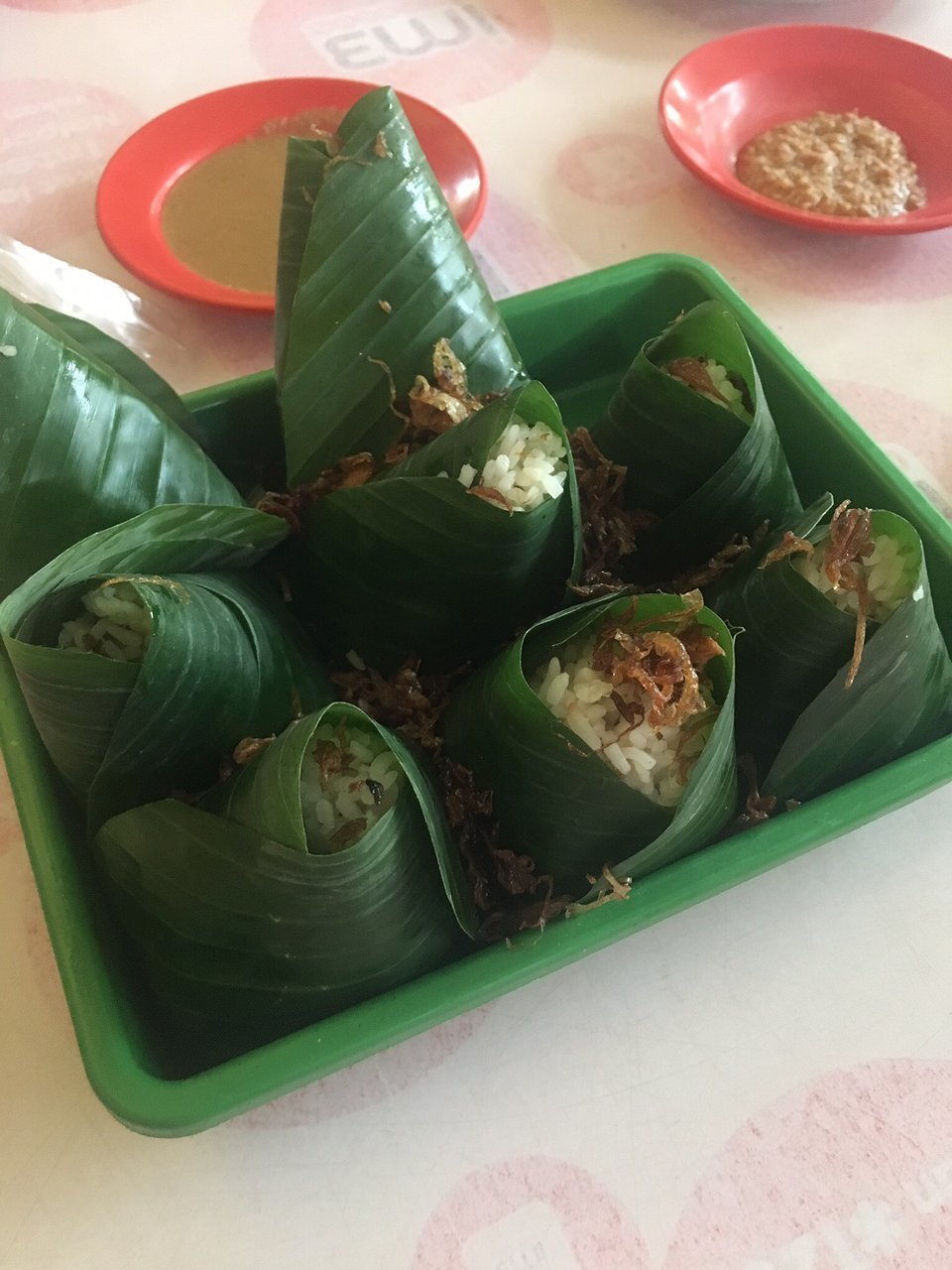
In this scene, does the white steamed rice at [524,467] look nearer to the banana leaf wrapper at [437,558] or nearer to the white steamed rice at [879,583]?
the banana leaf wrapper at [437,558]

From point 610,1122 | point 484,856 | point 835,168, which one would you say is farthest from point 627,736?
point 835,168

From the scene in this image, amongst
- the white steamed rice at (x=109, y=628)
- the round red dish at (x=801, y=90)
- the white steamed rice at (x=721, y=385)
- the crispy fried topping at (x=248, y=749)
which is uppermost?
the round red dish at (x=801, y=90)

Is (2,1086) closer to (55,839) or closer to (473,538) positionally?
(55,839)

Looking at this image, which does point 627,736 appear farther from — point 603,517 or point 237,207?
point 237,207

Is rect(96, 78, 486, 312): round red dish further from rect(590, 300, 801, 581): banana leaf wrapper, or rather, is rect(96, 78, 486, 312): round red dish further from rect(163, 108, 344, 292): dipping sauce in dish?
rect(590, 300, 801, 581): banana leaf wrapper

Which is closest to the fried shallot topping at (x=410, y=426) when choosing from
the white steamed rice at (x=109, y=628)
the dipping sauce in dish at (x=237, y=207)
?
the white steamed rice at (x=109, y=628)

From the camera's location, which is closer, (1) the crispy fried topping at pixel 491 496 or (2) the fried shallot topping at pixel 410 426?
(1) the crispy fried topping at pixel 491 496
